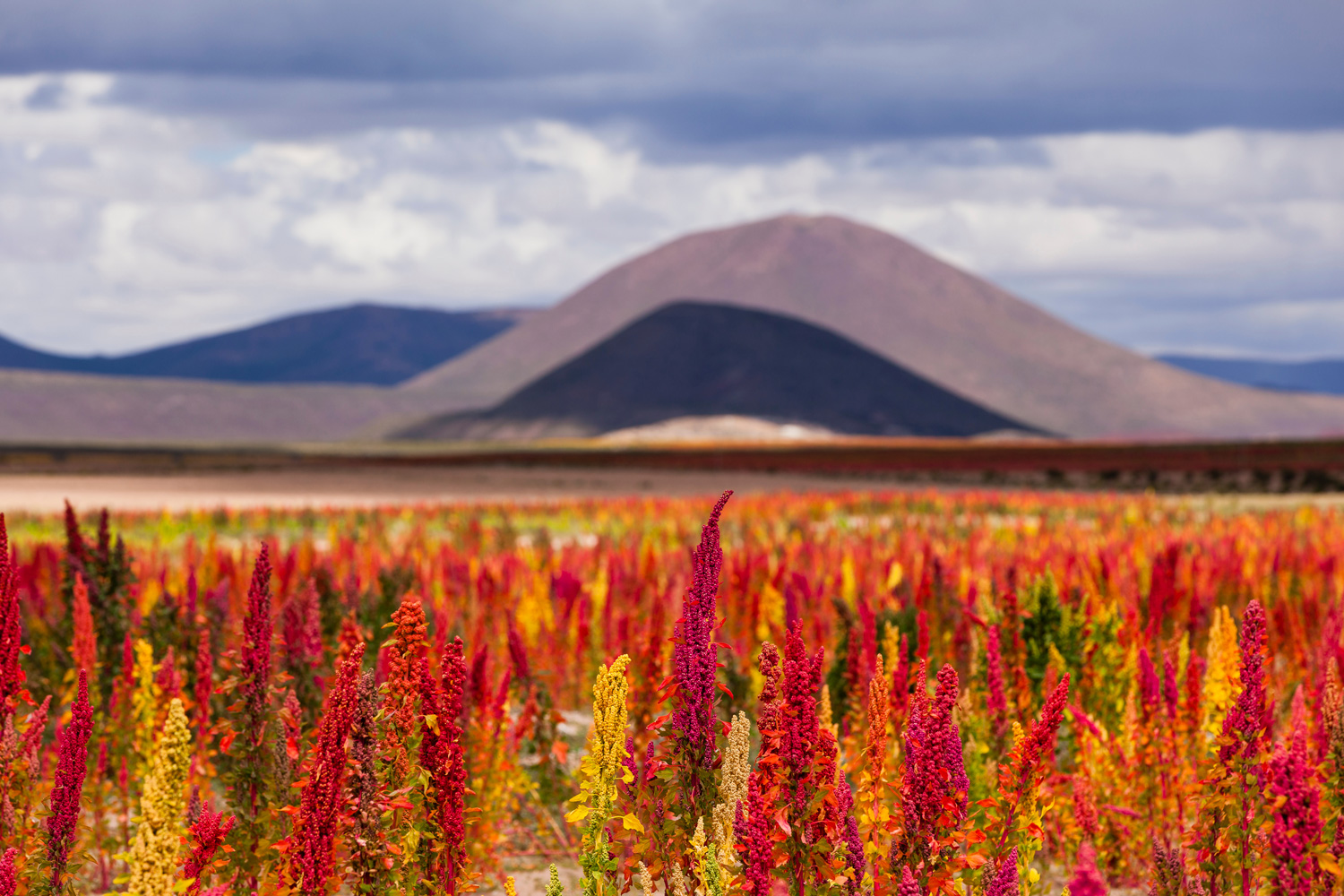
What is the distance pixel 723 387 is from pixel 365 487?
9374cm

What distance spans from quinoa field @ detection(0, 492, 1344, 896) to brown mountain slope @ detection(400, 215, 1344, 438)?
154 meters

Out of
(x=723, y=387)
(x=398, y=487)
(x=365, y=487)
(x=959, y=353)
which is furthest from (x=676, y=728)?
(x=959, y=353)

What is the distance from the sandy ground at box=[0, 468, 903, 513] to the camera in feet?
94.3

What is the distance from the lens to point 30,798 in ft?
11.3

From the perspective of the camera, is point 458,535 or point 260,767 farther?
point 458,535

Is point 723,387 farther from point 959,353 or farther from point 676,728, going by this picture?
point 676,728

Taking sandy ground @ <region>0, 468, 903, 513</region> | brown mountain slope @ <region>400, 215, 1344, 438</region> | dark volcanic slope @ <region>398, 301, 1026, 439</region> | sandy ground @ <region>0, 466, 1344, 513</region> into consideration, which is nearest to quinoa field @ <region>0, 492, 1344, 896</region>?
sandy ground @ <region>0, 466, 1344, 513</region>

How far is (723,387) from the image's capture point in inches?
5054

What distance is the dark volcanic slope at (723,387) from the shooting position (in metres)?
124

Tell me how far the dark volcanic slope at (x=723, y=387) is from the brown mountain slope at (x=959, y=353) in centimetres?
2249

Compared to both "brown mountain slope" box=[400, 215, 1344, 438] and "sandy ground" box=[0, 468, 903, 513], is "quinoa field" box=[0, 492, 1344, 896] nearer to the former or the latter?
"sandy ground" box=[0, 468, 903, 513]

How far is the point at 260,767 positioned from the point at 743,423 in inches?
4115

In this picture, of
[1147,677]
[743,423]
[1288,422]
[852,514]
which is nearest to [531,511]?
[852,514]

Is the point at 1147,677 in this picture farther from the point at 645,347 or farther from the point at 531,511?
the point at 645,347
